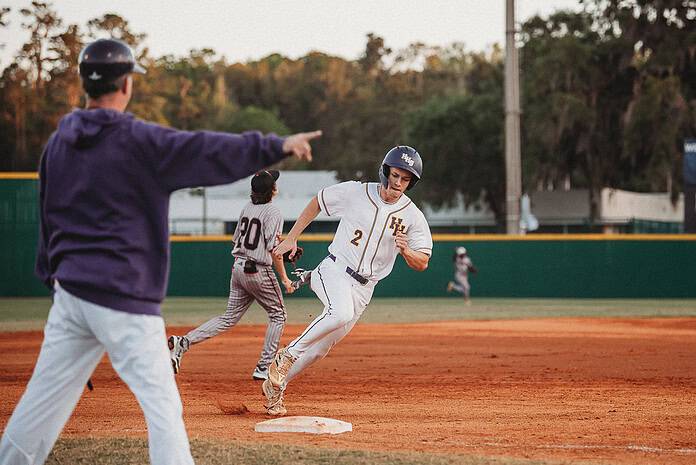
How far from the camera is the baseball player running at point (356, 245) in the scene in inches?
322

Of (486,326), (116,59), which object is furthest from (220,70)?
(116,59)

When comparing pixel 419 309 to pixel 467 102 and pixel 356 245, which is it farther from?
pixel 467 102

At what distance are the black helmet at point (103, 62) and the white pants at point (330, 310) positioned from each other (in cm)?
372

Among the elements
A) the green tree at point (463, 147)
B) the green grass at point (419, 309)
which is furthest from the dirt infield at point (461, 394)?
the green tree at point (463, 147)

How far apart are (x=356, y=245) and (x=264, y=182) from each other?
266 centimetres

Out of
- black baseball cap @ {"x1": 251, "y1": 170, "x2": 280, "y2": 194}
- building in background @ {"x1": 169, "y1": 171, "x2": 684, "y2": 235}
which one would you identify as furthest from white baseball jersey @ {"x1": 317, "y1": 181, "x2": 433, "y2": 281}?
building in background @ {"x1": 169, "y1": 171, "x2": 684, "y2": 235}

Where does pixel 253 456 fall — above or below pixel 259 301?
below

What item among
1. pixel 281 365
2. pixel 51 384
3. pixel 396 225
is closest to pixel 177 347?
pixel 281 365

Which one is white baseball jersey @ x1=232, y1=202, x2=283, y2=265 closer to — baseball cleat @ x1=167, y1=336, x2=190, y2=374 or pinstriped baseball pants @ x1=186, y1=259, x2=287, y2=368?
pinstriped baseball pants @ x1=186, y1=259, x2=287, y2=368

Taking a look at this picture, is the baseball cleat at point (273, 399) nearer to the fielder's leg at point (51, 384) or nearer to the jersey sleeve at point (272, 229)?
the jersey sleeve at point (272, 229)

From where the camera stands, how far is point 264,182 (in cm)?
1074

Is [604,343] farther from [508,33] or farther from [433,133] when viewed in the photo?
[433,133]

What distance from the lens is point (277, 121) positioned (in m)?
107

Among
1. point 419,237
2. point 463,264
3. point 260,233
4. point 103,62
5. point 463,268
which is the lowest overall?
point 463,268
